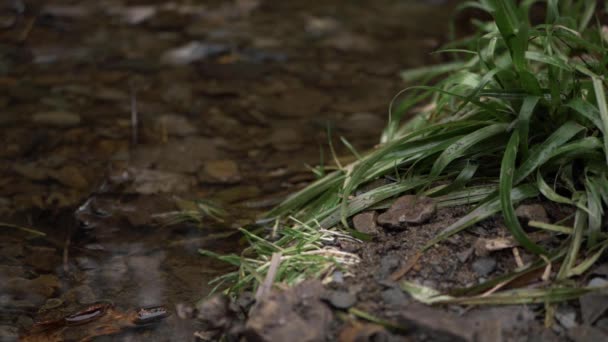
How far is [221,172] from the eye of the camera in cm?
294

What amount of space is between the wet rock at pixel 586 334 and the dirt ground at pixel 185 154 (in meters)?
0.01

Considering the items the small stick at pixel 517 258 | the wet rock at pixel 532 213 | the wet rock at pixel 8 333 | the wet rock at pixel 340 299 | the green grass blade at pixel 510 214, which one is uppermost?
the green grass blade at pixel 510 214

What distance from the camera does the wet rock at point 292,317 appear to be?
1607mm

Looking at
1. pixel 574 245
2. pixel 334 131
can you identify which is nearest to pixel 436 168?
pixel 574 245

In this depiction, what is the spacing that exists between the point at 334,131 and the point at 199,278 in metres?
1.24

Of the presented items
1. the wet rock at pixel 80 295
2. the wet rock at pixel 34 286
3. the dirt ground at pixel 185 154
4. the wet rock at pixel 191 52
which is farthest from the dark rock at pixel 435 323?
the wet rock at pixel 191 52

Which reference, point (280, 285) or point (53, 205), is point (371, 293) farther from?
point (53, 205)

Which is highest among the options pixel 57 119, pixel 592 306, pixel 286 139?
pixel 592 306

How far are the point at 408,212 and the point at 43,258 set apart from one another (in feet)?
4.12

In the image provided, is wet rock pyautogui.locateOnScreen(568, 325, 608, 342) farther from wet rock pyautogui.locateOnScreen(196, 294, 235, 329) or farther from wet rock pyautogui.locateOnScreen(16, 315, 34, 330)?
wet rock pyautogui.locateOnScreen(16, 315, 34, 330)

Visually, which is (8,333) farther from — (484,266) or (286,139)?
(286,139)

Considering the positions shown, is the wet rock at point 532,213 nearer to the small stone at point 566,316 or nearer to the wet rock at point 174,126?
the small stone at point 566,316

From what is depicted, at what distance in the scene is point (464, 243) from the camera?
1.88m

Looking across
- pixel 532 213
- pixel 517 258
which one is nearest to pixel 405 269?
pixel 517 258
